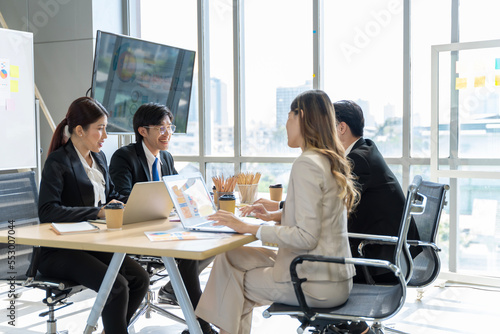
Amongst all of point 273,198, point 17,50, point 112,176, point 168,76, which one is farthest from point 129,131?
point 273,198

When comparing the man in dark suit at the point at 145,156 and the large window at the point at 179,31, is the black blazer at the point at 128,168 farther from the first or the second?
the large window at the point at 179,31

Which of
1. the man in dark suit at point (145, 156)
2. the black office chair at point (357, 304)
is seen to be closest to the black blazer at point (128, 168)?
the man in dark suit at point (145, 156)

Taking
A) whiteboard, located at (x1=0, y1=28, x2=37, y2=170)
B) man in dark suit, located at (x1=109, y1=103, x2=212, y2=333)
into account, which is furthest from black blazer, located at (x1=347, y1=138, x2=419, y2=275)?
whiteboard, located at (x1=0, y1=28, x2=37, y2=170)

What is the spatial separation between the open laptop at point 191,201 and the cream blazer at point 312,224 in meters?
0.29

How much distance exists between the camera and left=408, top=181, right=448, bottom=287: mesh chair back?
2.54 meters

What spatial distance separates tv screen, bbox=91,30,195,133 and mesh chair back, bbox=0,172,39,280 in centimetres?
139

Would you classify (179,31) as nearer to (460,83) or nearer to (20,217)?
(460,83)

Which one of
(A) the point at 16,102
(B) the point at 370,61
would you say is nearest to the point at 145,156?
(A) the point at 16,102

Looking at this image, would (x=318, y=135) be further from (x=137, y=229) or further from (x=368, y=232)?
(x=137, y=229)

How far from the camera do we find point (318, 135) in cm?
208

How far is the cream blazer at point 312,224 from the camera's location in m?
1.95

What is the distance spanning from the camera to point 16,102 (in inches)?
180

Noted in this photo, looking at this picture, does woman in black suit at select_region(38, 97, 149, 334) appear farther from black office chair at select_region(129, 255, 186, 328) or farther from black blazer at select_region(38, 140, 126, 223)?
black office chair at select_region(129, 255, 186, 328)

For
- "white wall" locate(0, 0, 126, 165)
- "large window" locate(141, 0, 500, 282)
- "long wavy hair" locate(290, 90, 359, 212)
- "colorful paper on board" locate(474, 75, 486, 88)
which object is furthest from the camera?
"white wall" locate(0, 0, 126, 165)
